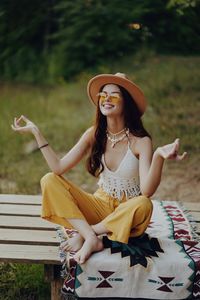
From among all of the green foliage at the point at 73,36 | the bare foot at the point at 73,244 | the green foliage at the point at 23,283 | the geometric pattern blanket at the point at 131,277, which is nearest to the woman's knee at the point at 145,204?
the geometric pattern blanket at the point at 131,277

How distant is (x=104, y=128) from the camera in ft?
11.3

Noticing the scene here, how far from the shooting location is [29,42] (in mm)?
14508

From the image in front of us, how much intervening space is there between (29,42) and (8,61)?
1116mm

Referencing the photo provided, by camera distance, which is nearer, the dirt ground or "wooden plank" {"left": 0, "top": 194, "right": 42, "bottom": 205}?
"wooden plank" {"left": 0, "top": 194, "right": 42, "bottom": 205}

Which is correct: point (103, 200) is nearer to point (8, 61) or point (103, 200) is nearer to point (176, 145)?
point (176, 145)

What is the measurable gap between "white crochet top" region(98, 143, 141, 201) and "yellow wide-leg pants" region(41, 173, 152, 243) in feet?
0.16

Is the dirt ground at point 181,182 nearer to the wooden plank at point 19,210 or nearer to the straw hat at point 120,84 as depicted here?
the wooden plank at point 19,210

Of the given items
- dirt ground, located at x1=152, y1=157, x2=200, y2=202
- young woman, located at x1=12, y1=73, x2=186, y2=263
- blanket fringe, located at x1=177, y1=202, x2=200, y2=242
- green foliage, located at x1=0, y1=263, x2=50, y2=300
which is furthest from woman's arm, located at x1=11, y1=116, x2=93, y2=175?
dirt ground, located at x1=152, y1=157, x2=200, y2=202

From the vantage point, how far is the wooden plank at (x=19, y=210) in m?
3.67

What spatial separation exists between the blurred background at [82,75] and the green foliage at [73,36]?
0.9 inches

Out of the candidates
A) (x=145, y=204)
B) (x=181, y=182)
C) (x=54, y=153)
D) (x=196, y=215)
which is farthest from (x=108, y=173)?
(x=181, y=182)

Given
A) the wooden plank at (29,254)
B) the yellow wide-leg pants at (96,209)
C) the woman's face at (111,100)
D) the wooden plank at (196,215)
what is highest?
the woman's face at (111,100)

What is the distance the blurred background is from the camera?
5.59 m

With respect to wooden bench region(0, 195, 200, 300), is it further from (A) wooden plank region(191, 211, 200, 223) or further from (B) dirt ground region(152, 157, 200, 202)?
(B) dirt ground region(152, 157, 200, 202)
